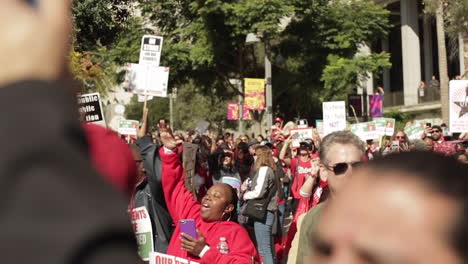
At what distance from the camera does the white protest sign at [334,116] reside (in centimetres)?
1847

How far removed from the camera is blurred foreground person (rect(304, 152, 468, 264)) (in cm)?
130

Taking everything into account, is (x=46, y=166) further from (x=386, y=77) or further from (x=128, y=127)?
(x=386, y=77)

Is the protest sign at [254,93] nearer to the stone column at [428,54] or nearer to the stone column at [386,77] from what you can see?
the stone column at [428,54]

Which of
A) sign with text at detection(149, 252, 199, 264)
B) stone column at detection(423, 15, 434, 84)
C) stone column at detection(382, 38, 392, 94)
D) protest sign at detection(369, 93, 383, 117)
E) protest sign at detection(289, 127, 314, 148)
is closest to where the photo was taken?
sign with text at detection(149, 252, 199, 264)

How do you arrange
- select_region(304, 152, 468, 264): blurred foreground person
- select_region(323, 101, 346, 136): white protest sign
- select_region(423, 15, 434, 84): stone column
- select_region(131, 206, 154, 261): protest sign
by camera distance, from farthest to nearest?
select_region(423, 15, 434, 84): stone column
select_region(323, 101, 346, 136): white protest sign
select_region(131, 206, 154, 261): protest sign
select_region(304, 152, 468, 264): blurred foreground person

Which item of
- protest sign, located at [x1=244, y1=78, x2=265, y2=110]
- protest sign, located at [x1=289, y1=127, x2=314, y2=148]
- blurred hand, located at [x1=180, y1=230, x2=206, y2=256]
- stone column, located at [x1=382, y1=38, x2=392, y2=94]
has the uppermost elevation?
stone column, located at [x1=382, y1=38, x2=392, y2=94]

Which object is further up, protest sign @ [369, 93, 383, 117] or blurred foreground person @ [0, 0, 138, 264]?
protest sign @ [369, 93, 383, 117]

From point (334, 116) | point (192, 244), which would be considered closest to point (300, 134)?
point (334, 116)

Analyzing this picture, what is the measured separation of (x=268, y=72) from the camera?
29797 mm

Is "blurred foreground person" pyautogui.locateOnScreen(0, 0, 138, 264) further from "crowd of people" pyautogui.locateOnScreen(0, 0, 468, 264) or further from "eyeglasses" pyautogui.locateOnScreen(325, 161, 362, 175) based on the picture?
"eyeglasses" pyautogui.locateOnScreen(325, 161, 362, 175)

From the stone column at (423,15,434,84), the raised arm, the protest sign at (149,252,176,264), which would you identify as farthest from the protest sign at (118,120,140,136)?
the stone column at (423,15,434,84)

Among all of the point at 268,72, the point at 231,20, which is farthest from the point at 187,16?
the point at 268,72

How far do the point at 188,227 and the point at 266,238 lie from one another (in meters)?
6.12

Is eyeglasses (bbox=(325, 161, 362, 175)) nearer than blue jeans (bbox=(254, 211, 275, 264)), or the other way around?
eyeglasses (bbox=(325, 161, 362, 175))
